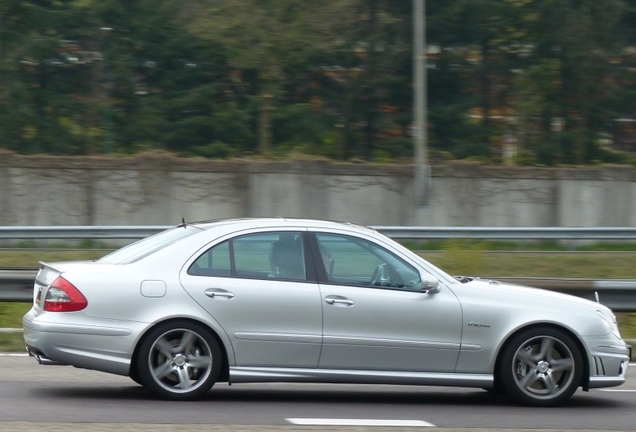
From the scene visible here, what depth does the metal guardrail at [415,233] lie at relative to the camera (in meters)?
17.3

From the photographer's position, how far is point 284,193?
2730 cm

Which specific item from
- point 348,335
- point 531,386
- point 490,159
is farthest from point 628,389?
point 490,159

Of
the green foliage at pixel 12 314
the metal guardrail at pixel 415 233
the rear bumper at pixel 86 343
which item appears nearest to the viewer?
the rear bumper at pixel 86 343

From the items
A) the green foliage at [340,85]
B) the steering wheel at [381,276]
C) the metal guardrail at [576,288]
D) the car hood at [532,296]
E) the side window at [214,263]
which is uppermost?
the green foliage at [340,85]

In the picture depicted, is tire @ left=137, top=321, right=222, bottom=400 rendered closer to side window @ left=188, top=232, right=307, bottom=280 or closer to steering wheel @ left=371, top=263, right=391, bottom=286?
side window @ left=188, top=232, right=307, bottom=280

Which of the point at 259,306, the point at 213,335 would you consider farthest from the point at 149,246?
the point at 259,306

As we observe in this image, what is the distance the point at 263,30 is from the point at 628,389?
22819mm

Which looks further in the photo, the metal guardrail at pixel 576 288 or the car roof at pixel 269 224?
the metal guardrail at pixel 576 288

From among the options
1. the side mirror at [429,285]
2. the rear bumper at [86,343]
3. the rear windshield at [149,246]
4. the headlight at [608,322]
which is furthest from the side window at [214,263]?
the headlight at [608,322]

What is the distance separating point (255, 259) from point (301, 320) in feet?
1.85

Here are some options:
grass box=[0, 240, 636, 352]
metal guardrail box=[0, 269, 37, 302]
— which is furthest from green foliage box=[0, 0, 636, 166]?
metal guardrail box=[0, 269, 37, 302]

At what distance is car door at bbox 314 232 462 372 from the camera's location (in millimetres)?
7332

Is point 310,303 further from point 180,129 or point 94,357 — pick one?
point 180,129

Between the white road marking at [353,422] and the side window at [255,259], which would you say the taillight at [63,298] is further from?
the white road marking at [353,422]
